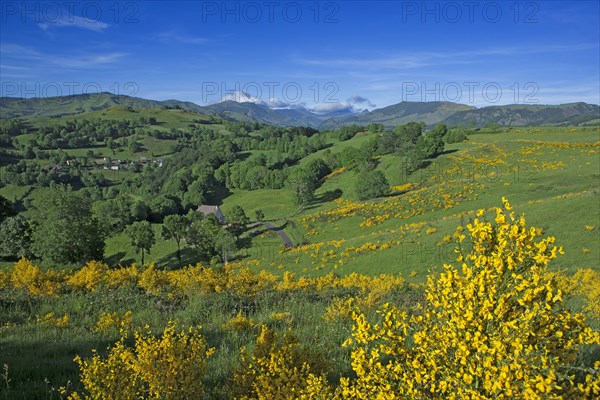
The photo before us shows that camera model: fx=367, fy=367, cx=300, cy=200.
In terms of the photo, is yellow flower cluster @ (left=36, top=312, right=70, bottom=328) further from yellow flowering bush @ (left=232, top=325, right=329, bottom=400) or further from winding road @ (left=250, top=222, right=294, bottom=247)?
winding road @ (left=250, top=222, right=294, bottom=247)

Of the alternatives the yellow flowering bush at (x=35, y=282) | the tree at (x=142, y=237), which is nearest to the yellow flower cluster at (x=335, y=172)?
the tree at (x=142, y=237)

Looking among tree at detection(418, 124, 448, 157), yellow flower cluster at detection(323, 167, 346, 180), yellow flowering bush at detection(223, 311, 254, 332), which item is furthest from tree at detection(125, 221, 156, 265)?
tree at detection(418, 124, 448, 157)

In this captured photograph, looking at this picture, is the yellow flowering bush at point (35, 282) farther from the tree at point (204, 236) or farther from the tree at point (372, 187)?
the tree at point (372, 187)

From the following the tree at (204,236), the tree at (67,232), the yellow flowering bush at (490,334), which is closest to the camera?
the yellow flowering bush at (490,334)

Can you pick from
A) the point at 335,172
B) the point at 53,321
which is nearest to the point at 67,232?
the point at 53,321

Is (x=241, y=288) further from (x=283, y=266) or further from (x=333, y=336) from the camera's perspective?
(x=283, y=266)

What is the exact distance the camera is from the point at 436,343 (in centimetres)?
453

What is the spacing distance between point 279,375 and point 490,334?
10.8 ft

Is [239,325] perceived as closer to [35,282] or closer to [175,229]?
[35,282]

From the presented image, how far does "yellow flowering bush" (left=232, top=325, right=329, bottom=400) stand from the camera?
207 inches

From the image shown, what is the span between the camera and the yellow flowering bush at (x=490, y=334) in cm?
396

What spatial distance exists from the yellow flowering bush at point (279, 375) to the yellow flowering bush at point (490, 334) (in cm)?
97

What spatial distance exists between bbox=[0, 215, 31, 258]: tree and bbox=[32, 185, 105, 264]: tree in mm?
13417

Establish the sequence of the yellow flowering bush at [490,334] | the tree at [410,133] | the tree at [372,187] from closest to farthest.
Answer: the yellow flowering bush at [490,334] → the tree at [372,187] → the tree at [410,133]
